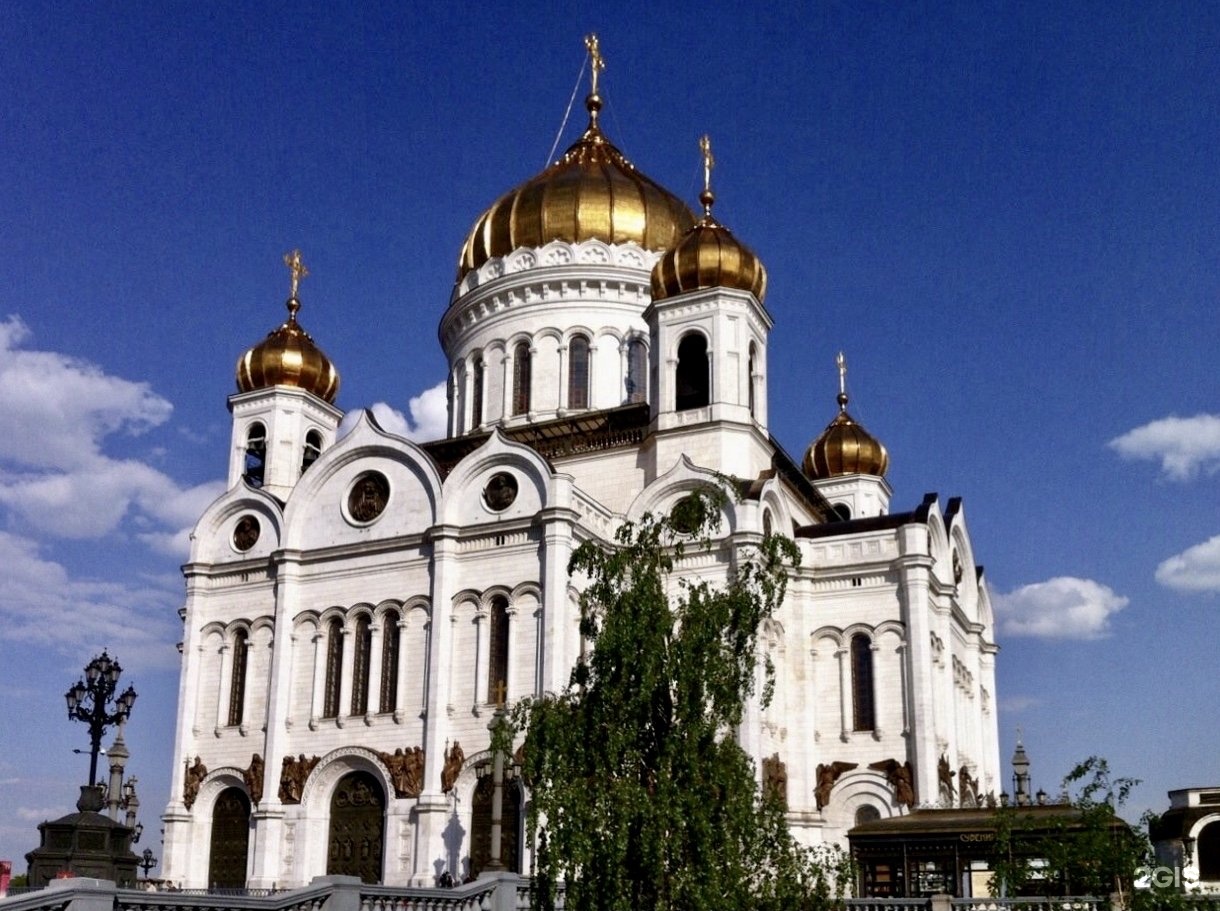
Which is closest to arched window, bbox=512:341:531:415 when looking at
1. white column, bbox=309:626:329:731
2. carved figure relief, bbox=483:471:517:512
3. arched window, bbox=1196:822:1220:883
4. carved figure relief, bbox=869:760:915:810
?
carved figure relief, bbox=483:471:517:512

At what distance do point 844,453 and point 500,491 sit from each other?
51.0ft

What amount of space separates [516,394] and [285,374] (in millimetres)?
6106

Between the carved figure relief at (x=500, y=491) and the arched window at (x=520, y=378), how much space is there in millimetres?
7362

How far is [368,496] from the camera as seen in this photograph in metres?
31.8

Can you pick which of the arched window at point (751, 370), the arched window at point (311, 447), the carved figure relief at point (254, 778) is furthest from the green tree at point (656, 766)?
the arched window at point (311, 447)

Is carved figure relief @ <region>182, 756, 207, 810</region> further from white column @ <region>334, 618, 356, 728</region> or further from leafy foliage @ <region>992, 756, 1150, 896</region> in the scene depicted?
leafy foliage @ <region>992, 756, 1150, 896</region>

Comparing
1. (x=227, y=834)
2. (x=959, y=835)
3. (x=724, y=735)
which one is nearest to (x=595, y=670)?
(x=724, y=735)

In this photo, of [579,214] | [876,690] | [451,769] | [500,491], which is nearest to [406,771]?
[451,769]

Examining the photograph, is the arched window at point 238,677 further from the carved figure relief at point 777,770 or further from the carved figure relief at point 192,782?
the carved figure relief at point 777,770

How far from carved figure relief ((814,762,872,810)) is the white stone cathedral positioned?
42 mm

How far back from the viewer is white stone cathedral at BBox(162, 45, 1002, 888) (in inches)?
1132

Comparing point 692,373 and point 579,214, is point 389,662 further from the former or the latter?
point 579,214

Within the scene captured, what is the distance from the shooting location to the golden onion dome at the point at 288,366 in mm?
36594

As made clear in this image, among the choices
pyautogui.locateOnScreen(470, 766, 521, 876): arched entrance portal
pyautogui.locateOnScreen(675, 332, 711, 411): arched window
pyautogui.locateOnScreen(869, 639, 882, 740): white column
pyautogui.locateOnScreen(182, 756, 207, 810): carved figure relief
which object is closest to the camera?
pyautogui.locateOnScreen(470, 766, 521, 876): arched entrance portal
